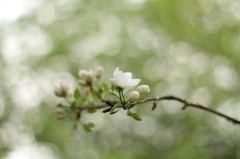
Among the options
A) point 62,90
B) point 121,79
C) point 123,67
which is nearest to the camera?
point 121,79

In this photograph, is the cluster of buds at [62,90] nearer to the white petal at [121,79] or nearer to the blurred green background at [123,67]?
the white petal at [121,79]

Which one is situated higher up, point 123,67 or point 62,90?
point 123,67

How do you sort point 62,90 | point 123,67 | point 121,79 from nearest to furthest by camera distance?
1. point 121,79
2. point 62,90
3. point 123,67

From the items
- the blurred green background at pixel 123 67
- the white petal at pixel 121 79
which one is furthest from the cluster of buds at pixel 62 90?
the blurred green background at pixel 123 67

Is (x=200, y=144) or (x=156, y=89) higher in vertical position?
(x=156, y=89)

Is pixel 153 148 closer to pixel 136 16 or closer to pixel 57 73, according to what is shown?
pixel 57 73

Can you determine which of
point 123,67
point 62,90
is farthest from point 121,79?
point 123,67

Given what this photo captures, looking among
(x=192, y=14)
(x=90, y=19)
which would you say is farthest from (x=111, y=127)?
(x=192, y=14)

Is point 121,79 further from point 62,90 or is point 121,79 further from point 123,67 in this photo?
point 123,67
